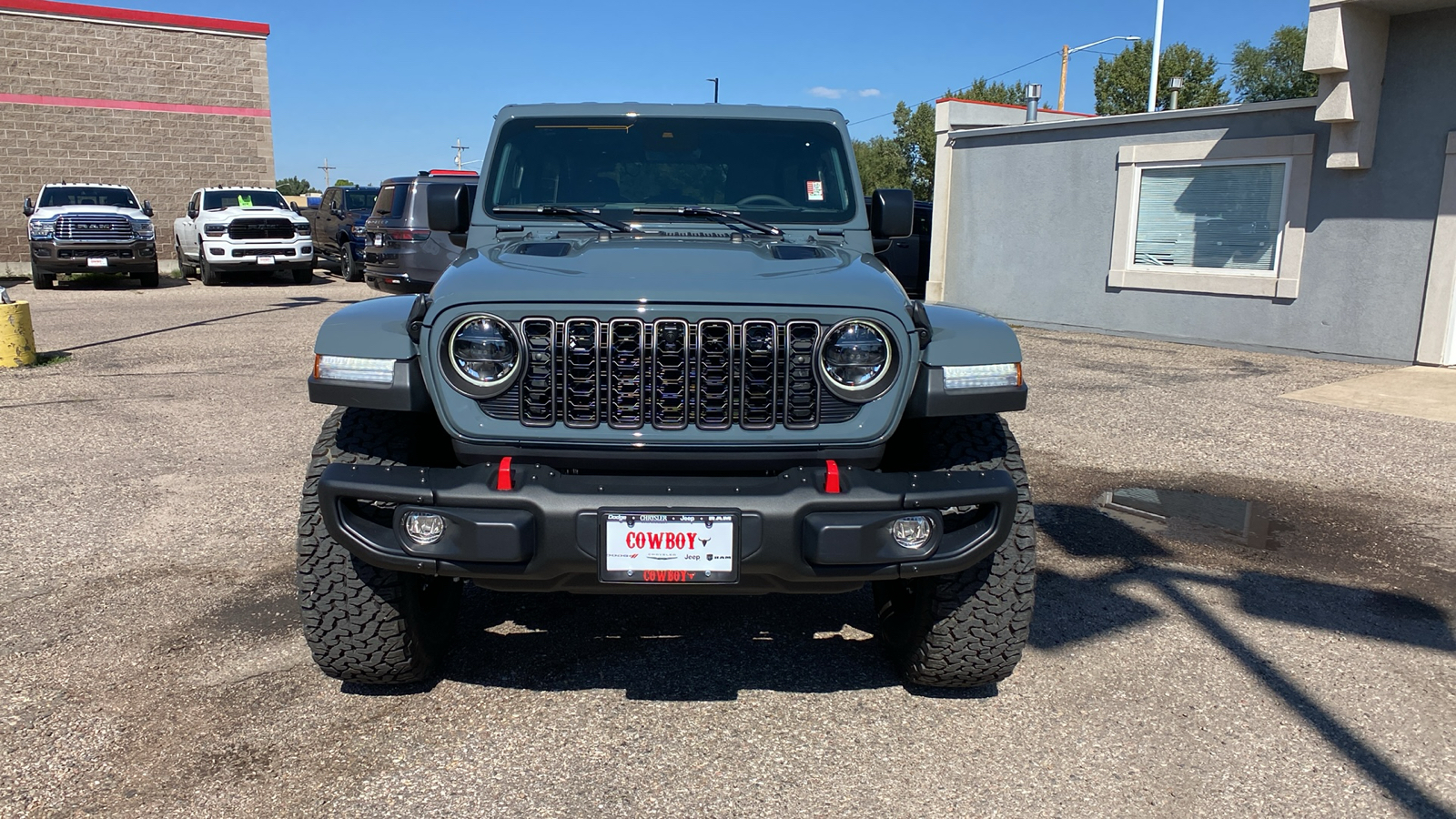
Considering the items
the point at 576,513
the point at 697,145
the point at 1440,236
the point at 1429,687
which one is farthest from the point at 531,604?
the point at 1440,236

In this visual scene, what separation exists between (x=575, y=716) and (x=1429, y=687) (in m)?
2.81

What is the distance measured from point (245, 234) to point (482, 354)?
19560 mm

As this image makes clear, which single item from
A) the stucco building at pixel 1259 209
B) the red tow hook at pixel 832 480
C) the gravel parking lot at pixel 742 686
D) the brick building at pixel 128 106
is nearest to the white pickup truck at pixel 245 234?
the brick building at pixel 128 106

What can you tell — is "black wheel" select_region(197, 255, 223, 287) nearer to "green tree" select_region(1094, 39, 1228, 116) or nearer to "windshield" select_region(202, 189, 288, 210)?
"windshield" select_region(202, 189, 288, 210)

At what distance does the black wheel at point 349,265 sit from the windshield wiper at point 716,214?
18.7m

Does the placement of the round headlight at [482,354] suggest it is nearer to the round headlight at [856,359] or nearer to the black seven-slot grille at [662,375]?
the black seven-slot grille at [662,375]

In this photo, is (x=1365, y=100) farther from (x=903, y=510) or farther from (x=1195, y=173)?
(x=903, y=510)

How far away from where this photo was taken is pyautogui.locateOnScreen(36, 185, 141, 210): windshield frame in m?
19.5

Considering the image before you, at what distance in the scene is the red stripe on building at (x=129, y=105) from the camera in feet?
75.2

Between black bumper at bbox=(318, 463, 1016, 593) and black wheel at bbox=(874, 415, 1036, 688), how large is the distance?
33 centimetres

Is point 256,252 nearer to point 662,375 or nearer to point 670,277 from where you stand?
point 670,277

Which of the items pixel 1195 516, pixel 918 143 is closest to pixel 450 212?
pixel 1195 516

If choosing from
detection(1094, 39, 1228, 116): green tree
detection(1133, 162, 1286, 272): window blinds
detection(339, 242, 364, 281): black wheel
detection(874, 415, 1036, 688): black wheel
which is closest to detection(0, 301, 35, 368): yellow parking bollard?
detection(874, 415, 1036, 688): black wheel

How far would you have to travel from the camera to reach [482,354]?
295 cm
